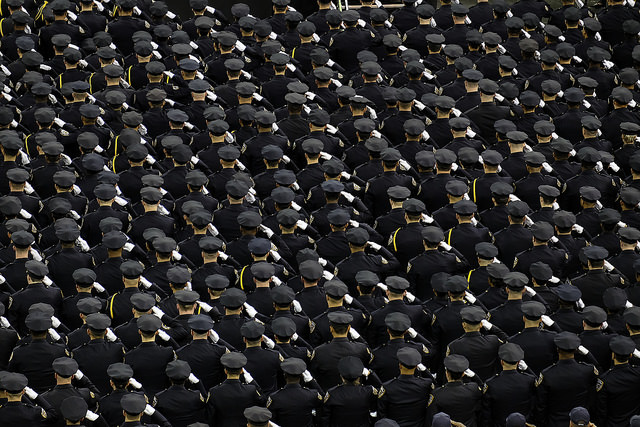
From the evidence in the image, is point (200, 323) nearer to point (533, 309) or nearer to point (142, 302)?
point (142, 302)

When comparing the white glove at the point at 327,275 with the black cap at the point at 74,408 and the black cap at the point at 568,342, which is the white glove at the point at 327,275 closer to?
the black cap at the point at 568,342

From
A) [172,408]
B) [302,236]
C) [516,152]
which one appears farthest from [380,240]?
[172,408]

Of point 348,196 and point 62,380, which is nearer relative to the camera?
point 62,380

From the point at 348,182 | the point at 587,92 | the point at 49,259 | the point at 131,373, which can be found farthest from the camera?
the point at 587,92

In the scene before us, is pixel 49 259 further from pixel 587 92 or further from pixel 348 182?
pixel 587 92

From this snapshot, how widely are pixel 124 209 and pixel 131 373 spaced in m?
3.37

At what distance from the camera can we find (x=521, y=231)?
54.9 feet

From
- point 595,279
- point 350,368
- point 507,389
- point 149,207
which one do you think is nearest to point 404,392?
point 350,368

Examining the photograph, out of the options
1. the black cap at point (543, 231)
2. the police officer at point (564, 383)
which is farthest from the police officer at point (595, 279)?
the police officer at point (564, 383)

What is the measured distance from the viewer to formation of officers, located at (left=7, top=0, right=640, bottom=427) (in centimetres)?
1467

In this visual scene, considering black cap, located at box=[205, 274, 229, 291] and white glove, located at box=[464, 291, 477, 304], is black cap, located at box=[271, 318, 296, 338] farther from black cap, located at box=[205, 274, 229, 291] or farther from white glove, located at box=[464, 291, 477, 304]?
white glove, located at box=[464, 291, 477, 304]

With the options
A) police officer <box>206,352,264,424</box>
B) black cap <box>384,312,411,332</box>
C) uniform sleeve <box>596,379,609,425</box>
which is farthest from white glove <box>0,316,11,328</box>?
uniform sleeve <box>596,379,609,425</box>

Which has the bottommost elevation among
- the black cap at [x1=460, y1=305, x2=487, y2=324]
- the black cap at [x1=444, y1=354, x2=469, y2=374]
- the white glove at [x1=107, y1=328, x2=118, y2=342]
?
the white glove at [x1=107, y1=328, x2=118, y2=342]

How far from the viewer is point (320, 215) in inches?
671
